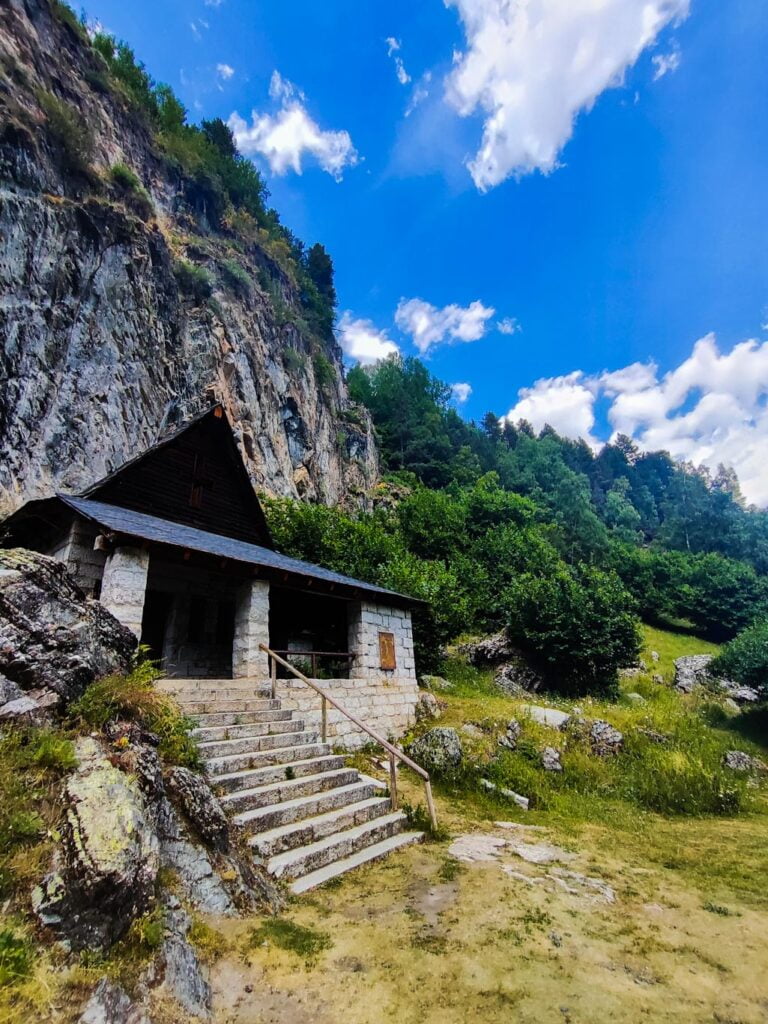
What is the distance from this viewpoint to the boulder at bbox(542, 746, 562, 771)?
388 inches

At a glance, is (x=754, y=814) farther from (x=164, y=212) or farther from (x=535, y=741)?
(x=164, y=212)

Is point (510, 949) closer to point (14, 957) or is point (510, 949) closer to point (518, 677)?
point (14, 957)

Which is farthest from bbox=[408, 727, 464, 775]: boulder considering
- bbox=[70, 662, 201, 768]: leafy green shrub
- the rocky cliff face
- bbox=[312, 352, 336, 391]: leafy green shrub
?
bbox=[312, 352, 336, 391]: leafy green shrub

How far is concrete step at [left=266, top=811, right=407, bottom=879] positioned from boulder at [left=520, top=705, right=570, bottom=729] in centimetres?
657

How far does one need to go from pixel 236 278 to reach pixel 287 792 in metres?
30.5

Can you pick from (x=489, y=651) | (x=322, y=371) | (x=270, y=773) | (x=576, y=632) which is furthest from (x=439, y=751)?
(x=322, y=371)

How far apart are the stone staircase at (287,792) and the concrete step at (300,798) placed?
11 mm

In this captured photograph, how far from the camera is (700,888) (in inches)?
209

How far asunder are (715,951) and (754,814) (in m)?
6.70

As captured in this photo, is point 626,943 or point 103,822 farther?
point 626,943

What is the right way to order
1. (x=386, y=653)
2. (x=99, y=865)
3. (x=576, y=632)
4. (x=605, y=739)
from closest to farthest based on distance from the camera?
(x=99, y=865) < (x=605, y=739) < (x=386, y=653) < (x=576, y=632)

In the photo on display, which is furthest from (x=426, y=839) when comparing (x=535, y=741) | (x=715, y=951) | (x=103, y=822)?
(x=535, y=741)

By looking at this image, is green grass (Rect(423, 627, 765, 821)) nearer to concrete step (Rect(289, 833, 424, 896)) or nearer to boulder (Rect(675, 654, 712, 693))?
concrete step (Rect(289, 833, 424, 896))

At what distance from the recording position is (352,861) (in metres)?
5.31
